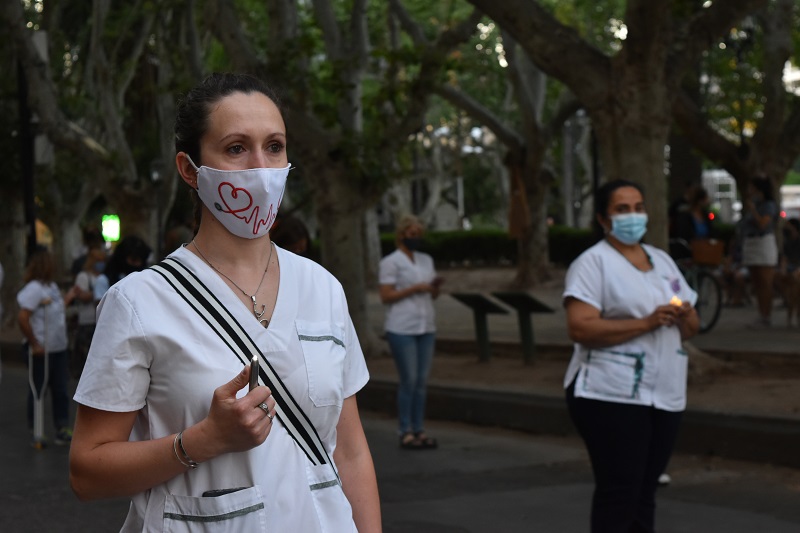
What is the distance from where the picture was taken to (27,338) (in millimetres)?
11562

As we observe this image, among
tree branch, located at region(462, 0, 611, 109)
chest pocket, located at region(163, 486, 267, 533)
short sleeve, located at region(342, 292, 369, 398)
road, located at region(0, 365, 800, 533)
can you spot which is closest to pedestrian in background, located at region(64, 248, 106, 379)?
road, located at region(0, 365, 800, 533)

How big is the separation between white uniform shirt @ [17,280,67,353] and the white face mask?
9082mm

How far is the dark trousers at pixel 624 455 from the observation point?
549 cm

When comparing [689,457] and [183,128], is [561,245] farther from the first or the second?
[183,128]

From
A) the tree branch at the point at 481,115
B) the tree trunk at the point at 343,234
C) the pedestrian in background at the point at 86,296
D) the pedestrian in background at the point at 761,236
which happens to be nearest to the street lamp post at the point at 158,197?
the tree branch at the point at 481,115

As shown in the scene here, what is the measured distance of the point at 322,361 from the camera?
2.68 meters

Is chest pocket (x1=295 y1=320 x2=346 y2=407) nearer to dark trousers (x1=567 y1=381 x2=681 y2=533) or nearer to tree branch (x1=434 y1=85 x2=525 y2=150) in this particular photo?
dark trousers (x1=567 y1=381 x2=681 y2=533)

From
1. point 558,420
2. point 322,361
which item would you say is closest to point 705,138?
point 558,420

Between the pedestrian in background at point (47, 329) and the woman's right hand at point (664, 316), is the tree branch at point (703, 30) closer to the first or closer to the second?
the pedestrian in background at point (47, 329)

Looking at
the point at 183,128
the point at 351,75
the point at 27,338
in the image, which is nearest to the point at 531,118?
the point at 351,75

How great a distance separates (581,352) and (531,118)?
21.4 meters

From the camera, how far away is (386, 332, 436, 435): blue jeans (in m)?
10.9

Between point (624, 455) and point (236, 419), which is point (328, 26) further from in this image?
point (236, 419)

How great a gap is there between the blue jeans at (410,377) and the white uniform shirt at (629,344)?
4.91m
